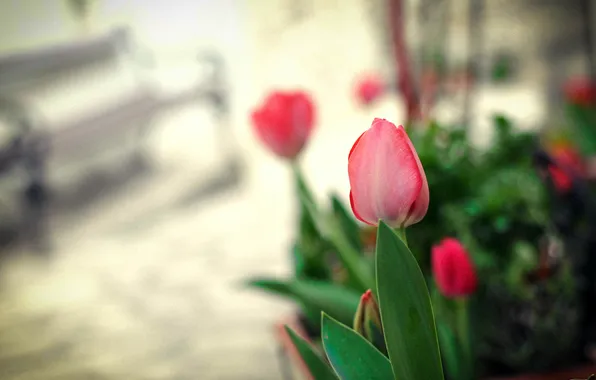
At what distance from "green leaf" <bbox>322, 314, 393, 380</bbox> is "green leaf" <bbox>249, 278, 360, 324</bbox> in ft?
0.60

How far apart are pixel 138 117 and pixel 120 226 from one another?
54 cm

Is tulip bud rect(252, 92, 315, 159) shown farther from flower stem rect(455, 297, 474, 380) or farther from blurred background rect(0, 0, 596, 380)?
blurred background rect(0, 0, 596, 380)

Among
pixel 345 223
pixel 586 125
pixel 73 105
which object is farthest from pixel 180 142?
pixel 345 223

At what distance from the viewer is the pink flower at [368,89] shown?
38.4 inches

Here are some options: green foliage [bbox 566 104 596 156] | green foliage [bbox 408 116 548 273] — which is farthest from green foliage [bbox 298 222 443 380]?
green foliage [bbox 566 104 596 156]

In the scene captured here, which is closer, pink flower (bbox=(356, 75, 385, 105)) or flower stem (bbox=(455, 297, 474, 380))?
flower stem (bbox=(455, 297, 474, 380))

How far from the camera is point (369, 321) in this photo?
43cm

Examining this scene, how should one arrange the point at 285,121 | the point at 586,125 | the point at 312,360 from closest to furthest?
the point at 312,360 < the point at 285,121 < the point at 586,125

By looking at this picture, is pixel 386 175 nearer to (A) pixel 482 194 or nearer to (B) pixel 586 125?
(A) pixel 482 194

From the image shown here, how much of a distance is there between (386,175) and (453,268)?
21cm

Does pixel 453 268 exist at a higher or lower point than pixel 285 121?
lower

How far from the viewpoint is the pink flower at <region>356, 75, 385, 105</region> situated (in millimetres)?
977

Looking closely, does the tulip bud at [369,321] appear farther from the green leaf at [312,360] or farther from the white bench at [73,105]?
the white bench at [73,105]

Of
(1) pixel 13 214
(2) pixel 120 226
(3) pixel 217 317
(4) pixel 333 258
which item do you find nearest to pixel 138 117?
(2) pixel 120 226
